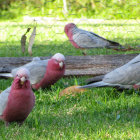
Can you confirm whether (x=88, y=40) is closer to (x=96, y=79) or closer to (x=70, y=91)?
(x=96, y=79)

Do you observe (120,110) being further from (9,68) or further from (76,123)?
Result: (9,68)

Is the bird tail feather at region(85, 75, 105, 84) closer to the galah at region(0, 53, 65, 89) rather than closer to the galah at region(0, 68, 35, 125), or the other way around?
the galah at region(0, 53, 65, 89)

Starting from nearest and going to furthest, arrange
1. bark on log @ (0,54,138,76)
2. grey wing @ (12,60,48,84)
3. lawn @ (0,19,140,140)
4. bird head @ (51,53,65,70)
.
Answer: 1. lawn @ (0,19,140,140)
2. bird head @ (51,53,65,70)
3. grey wing @ (12,60,48,84)
4. bark on log @ (0,54,138,76)

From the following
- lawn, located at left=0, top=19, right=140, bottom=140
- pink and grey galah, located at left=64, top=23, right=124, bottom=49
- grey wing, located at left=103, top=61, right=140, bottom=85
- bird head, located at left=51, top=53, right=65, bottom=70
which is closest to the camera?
lawn, located at left=0, top=19, right=140, bottom=140

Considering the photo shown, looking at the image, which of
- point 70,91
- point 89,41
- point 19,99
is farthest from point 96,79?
point 89,41

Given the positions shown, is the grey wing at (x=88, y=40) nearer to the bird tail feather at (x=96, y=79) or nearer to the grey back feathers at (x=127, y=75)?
the bird tail feather at (x=96, y=79)

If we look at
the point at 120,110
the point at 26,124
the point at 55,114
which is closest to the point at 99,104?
the point at 120,110

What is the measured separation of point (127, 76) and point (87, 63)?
0.74 metres

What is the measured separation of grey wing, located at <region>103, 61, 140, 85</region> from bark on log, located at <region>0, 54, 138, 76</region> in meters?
0.56

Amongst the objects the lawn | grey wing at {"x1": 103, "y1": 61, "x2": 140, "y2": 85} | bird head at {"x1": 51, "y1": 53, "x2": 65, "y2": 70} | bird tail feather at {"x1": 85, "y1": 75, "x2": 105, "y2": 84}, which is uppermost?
bird head at {"x1": 51, "y1": 53, "x2": 65, "y2": 70}

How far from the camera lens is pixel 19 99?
217 cm

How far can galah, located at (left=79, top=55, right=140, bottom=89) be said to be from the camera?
299 cm

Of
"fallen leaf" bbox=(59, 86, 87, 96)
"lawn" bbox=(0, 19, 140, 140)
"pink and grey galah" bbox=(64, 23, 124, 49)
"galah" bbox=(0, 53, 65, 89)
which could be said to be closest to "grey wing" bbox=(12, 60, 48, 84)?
"galah" bbox=(0, 53, 65, 89)

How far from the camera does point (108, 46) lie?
15.4 feet
